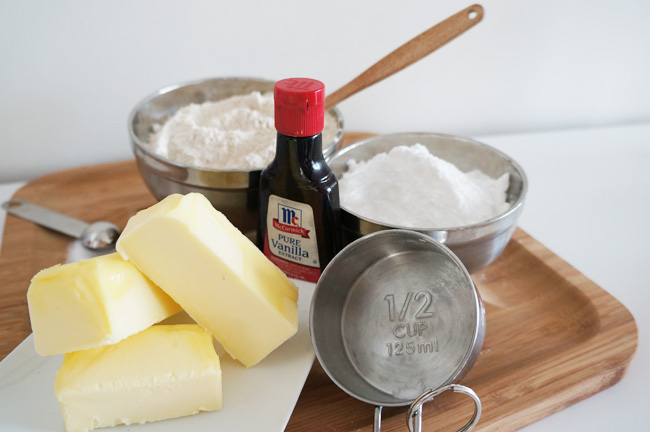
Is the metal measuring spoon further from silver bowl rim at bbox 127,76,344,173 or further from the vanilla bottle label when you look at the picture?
the vanilla bottle label

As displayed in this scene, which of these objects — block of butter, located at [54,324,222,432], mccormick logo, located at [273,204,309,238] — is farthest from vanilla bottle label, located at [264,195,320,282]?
block of butter, located at [54,324,222,432]

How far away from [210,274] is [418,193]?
1.24ft

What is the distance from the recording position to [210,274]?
70cm

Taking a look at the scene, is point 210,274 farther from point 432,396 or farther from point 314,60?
point 314,60

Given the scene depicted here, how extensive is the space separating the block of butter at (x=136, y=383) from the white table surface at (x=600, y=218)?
43 centimetres

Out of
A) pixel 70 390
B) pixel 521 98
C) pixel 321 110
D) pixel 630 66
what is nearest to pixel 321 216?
pixel 321 110

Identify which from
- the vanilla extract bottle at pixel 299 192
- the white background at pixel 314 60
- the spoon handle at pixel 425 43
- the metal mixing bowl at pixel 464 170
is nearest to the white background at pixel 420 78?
the white background at pixel 314 60

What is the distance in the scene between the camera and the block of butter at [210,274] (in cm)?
69

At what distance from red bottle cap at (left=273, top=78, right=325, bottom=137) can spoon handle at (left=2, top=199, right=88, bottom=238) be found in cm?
52

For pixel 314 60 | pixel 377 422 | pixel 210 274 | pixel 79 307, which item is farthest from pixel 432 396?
pixel 314 60

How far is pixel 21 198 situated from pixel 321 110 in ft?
2.56

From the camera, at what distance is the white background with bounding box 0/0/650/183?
3.88 feet

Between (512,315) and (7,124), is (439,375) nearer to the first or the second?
(512,315)

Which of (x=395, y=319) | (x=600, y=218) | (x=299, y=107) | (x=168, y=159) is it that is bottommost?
(x=600, y=218)
